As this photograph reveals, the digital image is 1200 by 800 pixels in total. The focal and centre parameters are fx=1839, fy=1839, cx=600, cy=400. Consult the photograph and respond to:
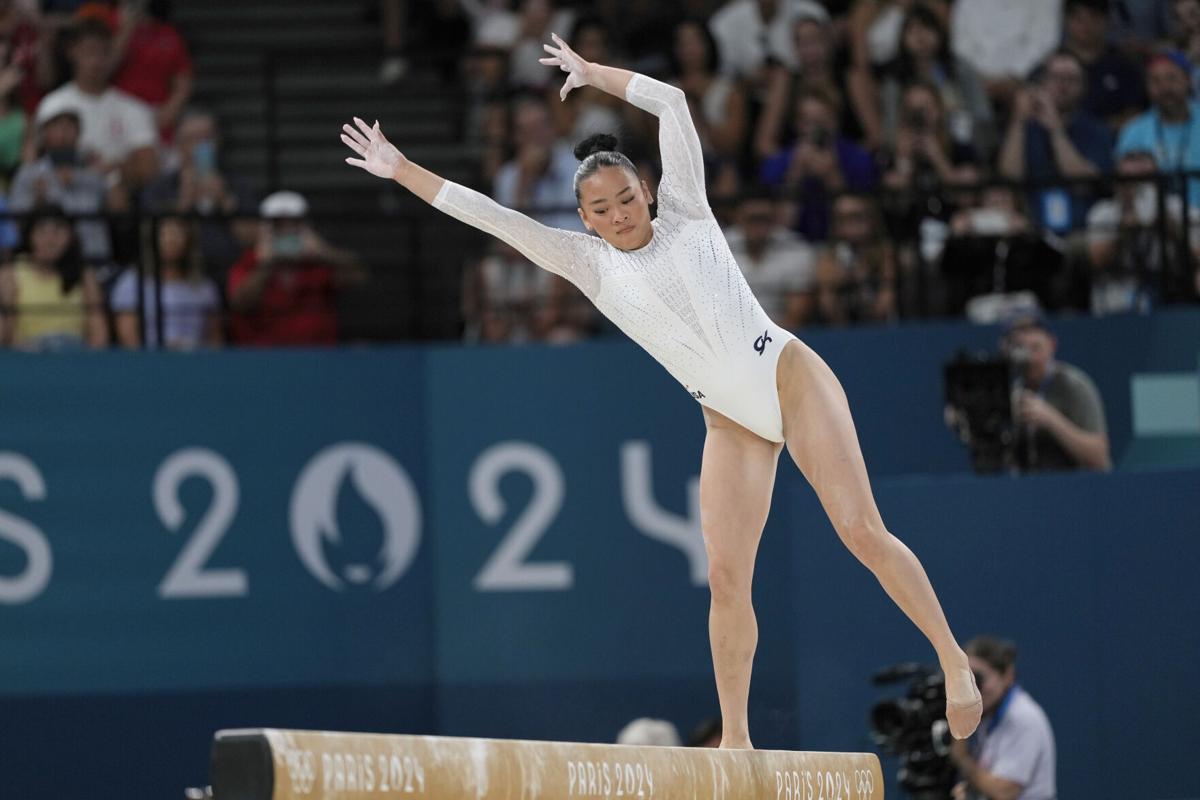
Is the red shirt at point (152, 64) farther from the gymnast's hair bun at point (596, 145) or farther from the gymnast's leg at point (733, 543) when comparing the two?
the gymnast's leg at point (733, 543)

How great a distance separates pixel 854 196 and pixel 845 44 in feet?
6.05

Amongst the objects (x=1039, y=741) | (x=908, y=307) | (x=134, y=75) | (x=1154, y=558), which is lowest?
(x=1039, y=741)

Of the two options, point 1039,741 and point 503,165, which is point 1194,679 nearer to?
point 1039,741

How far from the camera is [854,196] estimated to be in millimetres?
8844

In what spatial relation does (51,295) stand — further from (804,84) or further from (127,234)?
(804,84)

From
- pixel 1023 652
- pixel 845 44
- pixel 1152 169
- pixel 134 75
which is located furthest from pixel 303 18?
pixel 1023 652

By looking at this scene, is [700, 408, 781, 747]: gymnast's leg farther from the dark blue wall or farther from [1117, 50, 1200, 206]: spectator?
[1117, 50, 1200, 206]: spectator

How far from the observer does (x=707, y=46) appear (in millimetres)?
10305

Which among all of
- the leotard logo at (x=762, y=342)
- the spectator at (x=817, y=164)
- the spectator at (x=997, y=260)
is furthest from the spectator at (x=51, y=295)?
the leotard logo at (x=762, y=342)

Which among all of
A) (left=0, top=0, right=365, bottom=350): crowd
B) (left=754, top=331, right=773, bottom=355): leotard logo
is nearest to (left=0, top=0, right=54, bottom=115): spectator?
(left=0, top=0, right=365, bottom=350): crowd

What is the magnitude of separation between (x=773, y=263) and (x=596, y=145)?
4068 mm

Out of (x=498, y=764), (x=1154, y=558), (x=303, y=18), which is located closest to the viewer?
(x=498, y=764)

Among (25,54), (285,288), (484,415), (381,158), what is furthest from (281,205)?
(381,158)

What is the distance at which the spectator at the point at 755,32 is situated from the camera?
34.4 ft
